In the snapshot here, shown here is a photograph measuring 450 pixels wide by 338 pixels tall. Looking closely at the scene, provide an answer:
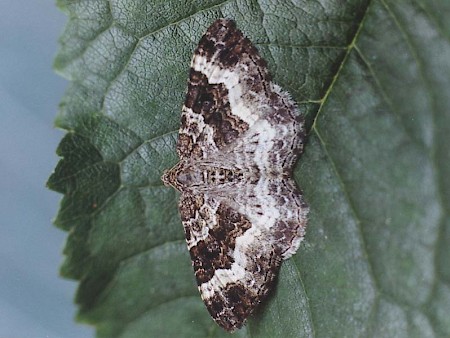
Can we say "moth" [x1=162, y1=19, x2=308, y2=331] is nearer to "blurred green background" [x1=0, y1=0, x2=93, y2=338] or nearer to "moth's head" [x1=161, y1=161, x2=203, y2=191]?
"moth's head" [x1=161, y1=161, x2=203, y2=191]

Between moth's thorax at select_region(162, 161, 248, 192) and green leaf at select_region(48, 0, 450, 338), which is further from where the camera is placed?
moth's thorax at select_region(162, 161, 248, 192)

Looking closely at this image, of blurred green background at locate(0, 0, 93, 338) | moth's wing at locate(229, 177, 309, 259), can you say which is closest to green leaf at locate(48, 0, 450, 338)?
moth's wing at locate(229, 177, 309, 259)

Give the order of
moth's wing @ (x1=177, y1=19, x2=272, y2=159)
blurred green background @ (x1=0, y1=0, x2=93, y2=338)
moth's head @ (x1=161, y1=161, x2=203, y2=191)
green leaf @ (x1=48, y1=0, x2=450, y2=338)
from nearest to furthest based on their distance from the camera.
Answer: green leaf @ (x1=48, y1=0, x2=450, y2=338)
moth's wing @ (x1=177, y1=19, x2=272, y2=159)
moth's head @ (x1=161, y1=161, x2=203, y2=191)
blurred green background @ (x1=0, y1=0, x2=93, y2=338)

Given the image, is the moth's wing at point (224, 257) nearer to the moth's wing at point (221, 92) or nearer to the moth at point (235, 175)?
the moth at point (235, 175)

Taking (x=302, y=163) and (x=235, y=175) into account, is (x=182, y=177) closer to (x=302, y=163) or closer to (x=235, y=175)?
(x=235, y=175)

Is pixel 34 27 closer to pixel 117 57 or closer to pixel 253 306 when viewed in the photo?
pixel 117 57

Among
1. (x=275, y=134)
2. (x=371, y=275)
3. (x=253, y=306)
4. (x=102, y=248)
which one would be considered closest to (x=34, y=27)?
(x=102, y=248)

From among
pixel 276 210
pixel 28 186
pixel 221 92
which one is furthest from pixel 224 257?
pixel 28 186
